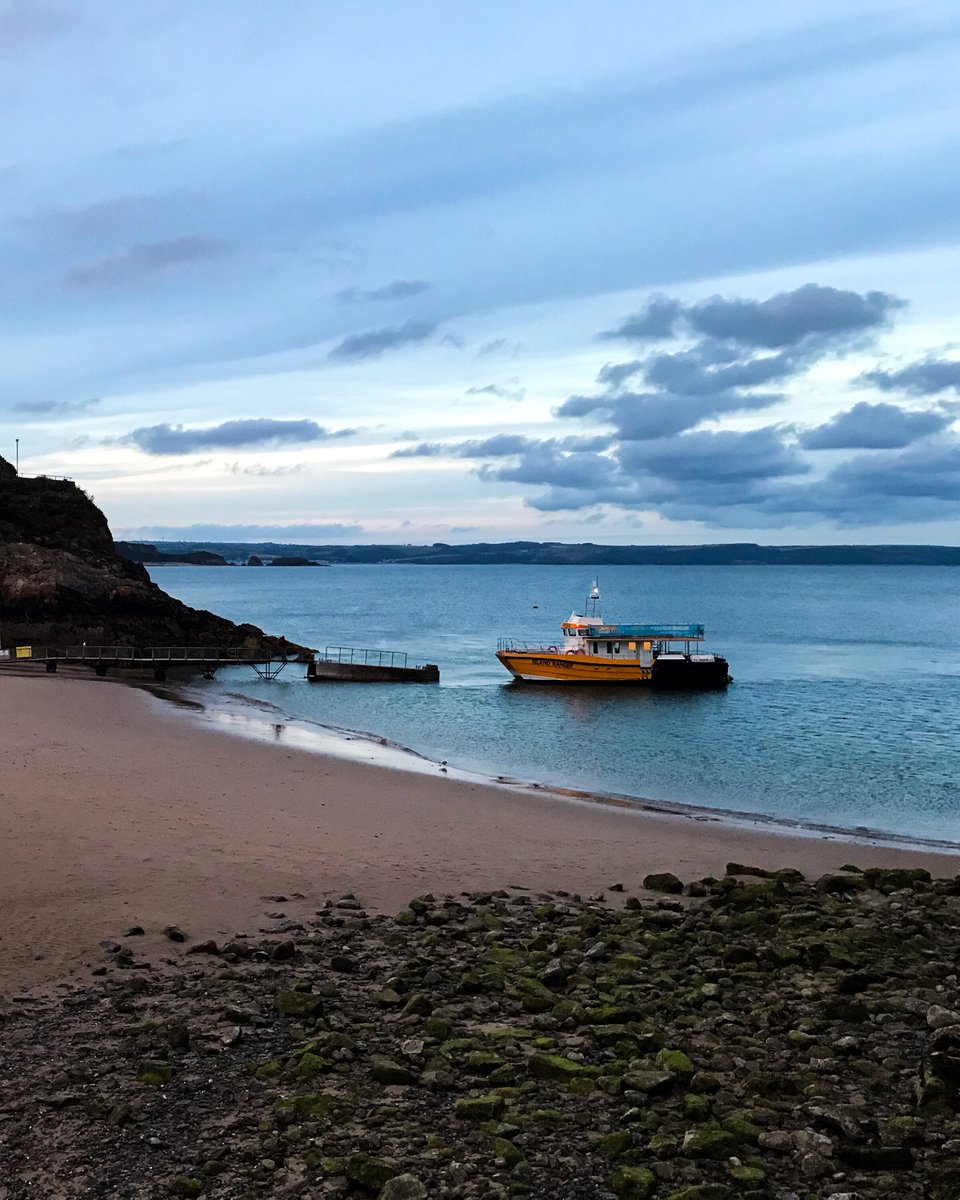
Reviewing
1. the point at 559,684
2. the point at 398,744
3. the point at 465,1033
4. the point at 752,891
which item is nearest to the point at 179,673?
the point at 559,684

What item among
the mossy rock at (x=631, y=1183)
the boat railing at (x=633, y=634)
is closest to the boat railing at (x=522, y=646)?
the boat railing at (x=633, y=634)

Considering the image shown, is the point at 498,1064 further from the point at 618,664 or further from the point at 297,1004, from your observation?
the point at 618,664

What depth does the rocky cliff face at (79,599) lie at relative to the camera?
2376 inches

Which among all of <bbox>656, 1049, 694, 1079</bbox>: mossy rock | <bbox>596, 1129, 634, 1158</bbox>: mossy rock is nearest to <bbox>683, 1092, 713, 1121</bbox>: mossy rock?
<bbox>656, 1049, 694, 1079</bbox>: mossy rock

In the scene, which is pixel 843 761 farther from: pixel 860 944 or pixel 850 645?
pixel 850 645

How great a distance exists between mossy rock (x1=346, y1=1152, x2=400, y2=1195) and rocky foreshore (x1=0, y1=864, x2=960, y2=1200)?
0.01m

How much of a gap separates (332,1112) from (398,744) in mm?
27594

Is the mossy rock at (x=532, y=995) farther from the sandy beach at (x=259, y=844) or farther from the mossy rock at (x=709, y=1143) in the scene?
the sandy beach at (x=259, y=844)

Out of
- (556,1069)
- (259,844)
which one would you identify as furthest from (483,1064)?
(259,844)

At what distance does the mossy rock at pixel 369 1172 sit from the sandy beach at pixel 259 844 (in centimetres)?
495

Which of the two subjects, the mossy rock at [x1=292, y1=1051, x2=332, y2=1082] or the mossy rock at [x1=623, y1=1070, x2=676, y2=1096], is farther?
the mossy rock at [x1=292, y1=1051, x2=332, y2=1082]

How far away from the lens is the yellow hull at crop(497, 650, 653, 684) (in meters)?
55.6

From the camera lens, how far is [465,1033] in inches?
370

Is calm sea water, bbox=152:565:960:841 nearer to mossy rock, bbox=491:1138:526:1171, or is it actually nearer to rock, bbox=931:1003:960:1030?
rock, bbox=931:1003:960:1030
